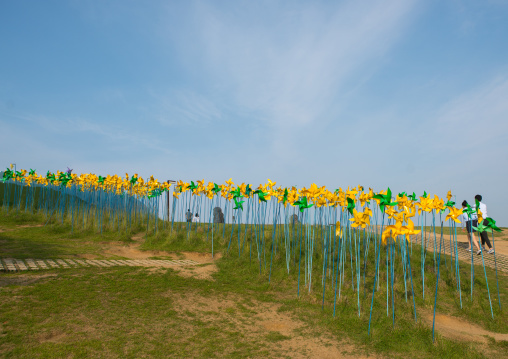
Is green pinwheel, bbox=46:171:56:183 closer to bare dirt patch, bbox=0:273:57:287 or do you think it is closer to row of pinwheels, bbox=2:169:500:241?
row of pinwheels, bbox=2:169:500:241

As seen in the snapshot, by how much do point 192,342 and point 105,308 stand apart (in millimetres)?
1697

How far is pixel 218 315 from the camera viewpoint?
571 cm

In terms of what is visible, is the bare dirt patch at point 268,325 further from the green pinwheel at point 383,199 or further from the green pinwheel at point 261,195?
the green pinwheel at point 261,195

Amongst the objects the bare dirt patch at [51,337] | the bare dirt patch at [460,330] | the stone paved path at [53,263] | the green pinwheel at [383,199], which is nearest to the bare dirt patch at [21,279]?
the stone paved path at [53,263]

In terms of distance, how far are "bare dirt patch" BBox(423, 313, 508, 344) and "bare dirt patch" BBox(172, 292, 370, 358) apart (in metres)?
1.90

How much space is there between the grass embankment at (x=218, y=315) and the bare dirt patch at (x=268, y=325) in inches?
0.7

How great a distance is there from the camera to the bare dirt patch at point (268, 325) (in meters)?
4.77

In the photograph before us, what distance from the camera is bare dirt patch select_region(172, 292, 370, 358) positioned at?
4.77 m

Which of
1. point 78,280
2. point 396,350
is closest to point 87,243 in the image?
point 78,280

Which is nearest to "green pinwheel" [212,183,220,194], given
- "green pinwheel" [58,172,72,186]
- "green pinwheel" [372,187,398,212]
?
"green pinwheel" [372,187,398,212]

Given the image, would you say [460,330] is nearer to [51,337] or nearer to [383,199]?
[383,199]

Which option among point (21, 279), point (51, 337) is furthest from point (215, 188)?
point (51, 337)

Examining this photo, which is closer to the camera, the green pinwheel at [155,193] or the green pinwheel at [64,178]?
the green pinwheel at [155,193]

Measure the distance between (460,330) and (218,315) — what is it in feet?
13.7
